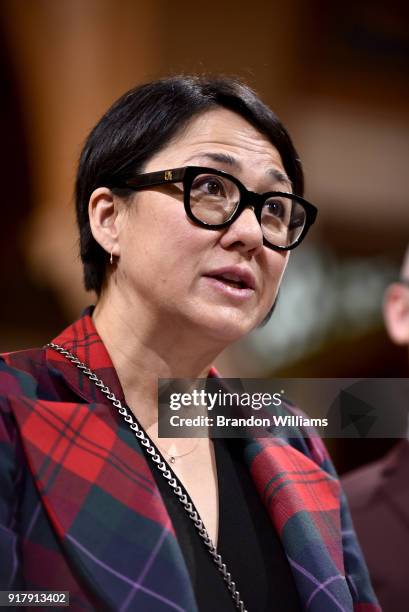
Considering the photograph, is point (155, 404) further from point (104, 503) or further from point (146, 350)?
point (104, 503)

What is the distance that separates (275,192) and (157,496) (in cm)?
38

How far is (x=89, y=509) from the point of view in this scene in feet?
2.48

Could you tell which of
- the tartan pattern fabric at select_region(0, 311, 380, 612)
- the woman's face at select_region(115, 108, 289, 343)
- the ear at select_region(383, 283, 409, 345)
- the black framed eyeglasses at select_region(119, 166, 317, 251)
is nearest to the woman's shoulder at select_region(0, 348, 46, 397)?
the tartan pattern fabric at select_region(0, 311, 380, 612)

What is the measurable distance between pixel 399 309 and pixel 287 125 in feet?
2.12

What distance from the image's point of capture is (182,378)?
94 centimetres

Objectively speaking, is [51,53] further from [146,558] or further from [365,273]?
[146,558]

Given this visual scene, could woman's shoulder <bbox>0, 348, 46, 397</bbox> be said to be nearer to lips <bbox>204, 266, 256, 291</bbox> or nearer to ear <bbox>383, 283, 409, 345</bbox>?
lips <bbox>204, 266, 256, 291</bbox>

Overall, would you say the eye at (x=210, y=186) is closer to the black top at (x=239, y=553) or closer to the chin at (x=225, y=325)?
the chin at (x=225, y=325)

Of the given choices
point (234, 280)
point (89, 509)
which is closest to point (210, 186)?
point (234, 280)

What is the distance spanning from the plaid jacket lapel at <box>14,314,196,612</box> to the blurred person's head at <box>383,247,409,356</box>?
739 mm

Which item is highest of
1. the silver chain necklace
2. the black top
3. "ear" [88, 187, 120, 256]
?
"ear" [88, 187, 120, 256]

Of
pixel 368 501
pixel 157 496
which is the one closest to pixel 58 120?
pixel 368 501

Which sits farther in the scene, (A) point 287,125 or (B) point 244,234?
(A) point 287,125

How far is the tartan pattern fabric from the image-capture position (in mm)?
729
